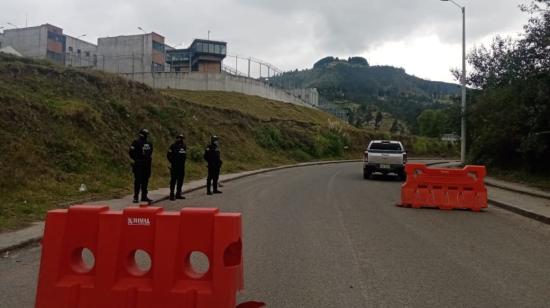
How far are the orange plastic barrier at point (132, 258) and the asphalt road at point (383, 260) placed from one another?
78 centimetres

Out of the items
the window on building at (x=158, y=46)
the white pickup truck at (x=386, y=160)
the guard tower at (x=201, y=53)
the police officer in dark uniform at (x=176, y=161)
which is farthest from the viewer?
the guard tower at (x=201, y=53)

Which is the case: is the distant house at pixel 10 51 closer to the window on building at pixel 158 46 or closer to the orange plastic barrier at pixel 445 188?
the orange plastic barrier at pixel 445 188

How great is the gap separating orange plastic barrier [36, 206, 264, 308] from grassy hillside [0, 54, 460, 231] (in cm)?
537

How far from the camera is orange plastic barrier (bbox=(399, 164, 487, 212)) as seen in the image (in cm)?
1455

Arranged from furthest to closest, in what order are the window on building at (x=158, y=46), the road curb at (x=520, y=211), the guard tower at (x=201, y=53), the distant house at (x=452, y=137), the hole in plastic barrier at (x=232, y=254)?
the guard tower at (x=201, y=53) → the window on building at (x=158, y=46) → the distant house at (x=452, y=137) → the road curb at (x=520, y=211) → the hole in plastic barrier at (x=232, y=254)

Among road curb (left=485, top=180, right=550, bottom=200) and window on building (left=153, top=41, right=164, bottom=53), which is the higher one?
window on building (left=153, top=41, right=164, bottom=53)

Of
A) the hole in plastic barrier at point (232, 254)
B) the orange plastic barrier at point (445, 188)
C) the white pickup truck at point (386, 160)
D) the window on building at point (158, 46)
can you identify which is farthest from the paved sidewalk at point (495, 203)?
the window on building at point (158, 46)

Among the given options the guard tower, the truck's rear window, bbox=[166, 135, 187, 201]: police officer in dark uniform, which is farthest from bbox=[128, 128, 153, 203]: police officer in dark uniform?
the guard tower

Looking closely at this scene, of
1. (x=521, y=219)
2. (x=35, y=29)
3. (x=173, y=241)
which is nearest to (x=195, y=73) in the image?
(x=35, y=29)

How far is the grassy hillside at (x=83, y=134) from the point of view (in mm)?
14594

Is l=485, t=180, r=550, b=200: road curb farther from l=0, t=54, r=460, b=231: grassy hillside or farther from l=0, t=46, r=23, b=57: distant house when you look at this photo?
l=0, t=46, r=23, b=57: distant house

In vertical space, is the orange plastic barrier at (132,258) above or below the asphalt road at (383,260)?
above

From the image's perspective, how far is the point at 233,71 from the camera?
6819 centimetres

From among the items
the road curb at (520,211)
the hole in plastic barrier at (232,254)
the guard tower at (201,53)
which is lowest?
the road curb at (520,211)
